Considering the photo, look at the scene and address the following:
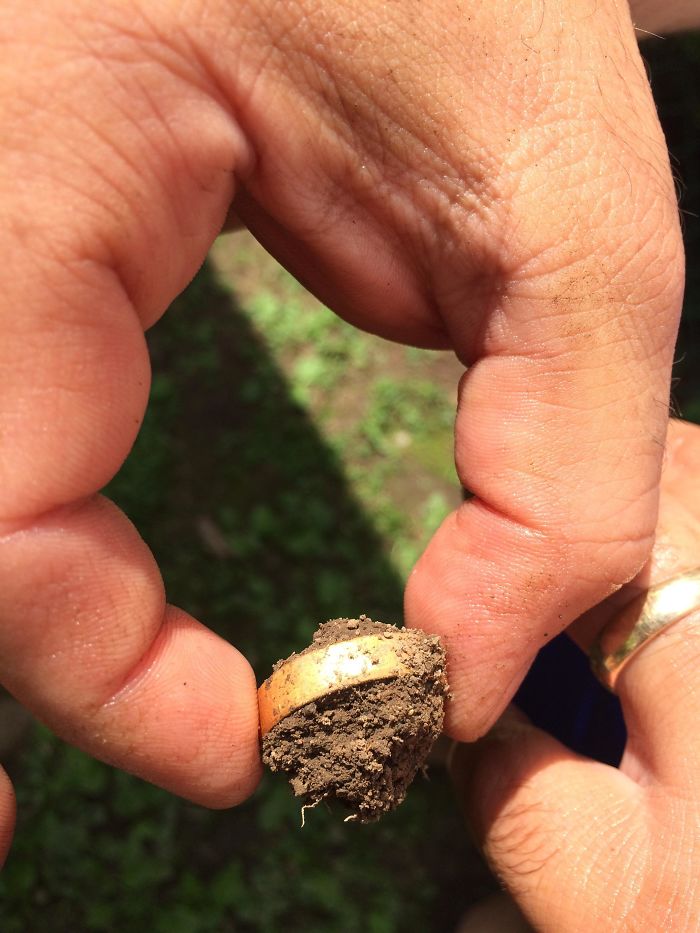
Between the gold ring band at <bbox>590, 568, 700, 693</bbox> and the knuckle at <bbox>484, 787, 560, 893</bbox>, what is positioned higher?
the gold ring band at <bbox>590, 568, 700, 693</bbox>

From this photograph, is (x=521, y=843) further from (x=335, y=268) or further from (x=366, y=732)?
(x=335, y=268)

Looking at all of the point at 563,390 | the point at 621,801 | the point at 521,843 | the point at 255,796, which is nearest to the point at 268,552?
the point at 255,796

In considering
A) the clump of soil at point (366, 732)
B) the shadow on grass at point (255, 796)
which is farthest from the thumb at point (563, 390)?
the shadow on grass at point (255, 796)

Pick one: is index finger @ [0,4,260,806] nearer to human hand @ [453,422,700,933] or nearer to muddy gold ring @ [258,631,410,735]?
muddy gold ring @ [258,631,410,735]

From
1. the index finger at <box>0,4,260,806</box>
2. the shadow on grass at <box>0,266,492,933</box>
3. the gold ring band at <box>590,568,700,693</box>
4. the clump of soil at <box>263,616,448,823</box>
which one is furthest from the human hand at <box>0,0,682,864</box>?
the shadow on grass at <box>0,266,492,933</box>

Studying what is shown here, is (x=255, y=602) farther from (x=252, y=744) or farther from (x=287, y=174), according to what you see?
(x=287, y=174)

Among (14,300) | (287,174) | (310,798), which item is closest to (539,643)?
(310,798)

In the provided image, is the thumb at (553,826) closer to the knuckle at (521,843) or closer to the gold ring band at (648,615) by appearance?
the knuckle at (521,843)
